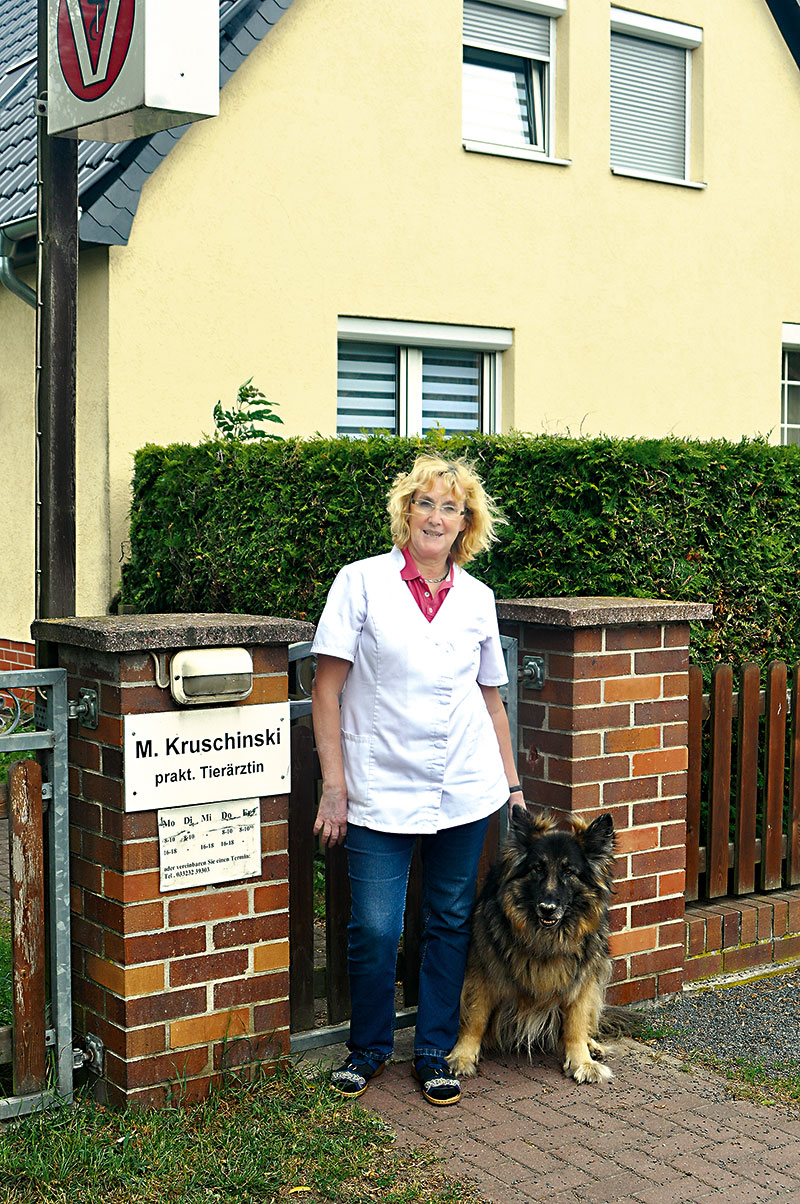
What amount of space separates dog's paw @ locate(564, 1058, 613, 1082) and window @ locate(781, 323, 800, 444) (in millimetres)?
9741

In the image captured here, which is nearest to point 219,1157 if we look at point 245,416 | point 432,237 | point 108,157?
point 245,416

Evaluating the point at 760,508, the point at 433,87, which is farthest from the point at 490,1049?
the point at 433,87

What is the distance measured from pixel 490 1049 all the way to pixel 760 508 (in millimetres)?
2732

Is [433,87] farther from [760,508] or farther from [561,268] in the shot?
[760,508]

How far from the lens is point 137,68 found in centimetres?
381

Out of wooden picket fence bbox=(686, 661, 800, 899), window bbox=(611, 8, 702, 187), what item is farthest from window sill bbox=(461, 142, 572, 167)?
wooden picket fence bbox=(686, 661, 800, 899)

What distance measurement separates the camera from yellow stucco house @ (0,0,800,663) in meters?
8.87

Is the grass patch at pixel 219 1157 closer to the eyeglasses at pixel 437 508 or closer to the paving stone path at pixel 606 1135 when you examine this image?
the paving stone path at pixel 606 1135

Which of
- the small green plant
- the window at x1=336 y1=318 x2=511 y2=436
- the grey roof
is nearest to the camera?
the small green plant

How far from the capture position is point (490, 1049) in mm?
4355

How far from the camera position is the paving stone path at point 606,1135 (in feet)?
11.4

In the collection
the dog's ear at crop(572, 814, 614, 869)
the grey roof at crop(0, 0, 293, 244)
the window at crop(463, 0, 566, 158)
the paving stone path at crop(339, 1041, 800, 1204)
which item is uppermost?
the window at crop(463, 0, 566, 158)

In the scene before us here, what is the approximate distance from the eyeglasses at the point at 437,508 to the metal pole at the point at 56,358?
43.7 inches

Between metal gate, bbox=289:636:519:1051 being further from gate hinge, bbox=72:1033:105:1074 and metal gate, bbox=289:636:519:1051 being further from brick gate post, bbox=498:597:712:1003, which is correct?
gate hinge, bbox=72:1033:105:1074
